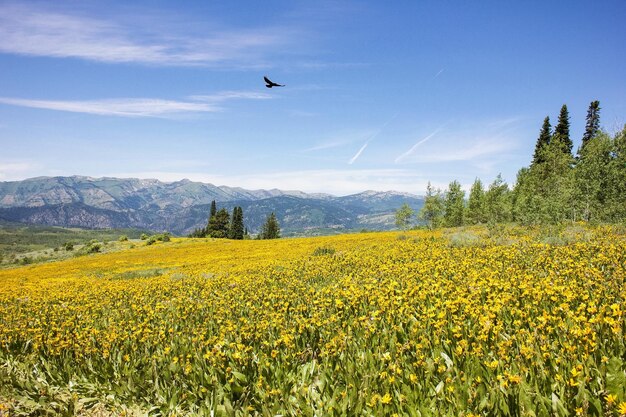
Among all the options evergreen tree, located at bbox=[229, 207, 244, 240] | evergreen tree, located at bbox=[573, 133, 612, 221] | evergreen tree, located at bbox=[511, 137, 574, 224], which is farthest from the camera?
evergreen tree, located at bbox=[229, 207, 244, 240]

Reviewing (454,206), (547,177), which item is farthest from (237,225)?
(547,177)

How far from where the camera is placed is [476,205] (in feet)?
260

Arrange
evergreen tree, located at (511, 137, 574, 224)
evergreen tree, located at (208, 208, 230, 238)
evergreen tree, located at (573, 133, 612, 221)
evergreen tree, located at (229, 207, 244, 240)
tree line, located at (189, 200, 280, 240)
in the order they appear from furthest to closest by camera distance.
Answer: evergreen tree, located at (229, 207, 244, 240) < tree line, located at (189, 200, 280, 240) < evergreen tree, located at (208, 208, 230, 238) < evergreen tree, located at (511, 137, 574, 224) < evergreen tree, located at (573, 133, 612, 221)

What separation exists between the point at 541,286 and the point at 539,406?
3960mm

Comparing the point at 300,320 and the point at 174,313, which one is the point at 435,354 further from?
the point at 174,313

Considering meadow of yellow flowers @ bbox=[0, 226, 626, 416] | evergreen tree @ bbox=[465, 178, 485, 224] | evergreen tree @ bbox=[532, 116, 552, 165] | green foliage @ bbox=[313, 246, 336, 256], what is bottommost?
green foliage @ bbox=[313, 246, 336, 256]

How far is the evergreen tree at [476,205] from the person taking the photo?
239ft

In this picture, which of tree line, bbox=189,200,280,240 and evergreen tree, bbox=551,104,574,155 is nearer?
evergreen tree, bbox=551,104,574,155

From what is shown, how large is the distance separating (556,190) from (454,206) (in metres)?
44.3

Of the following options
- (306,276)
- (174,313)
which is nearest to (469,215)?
(306,276)

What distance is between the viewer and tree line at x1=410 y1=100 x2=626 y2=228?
28.1 meters

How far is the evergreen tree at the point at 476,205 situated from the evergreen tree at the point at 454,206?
331 centimetres

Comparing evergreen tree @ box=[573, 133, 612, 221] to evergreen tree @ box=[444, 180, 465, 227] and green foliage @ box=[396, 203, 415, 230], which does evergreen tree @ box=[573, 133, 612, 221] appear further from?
A: green foliage @ box=[396, 203, 415, 230]

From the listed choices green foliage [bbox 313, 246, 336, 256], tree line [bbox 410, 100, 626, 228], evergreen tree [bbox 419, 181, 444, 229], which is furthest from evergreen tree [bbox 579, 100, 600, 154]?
green foliage [bbox 313, 246, 336, 256]
